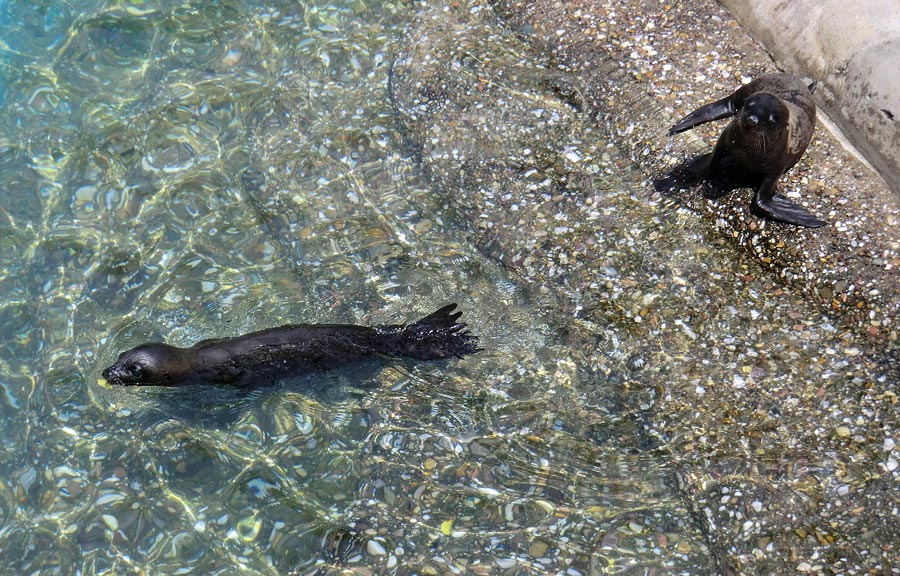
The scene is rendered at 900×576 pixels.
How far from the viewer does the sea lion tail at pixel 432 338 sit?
5.36m

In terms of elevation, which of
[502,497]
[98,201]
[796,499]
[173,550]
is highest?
[796,499]

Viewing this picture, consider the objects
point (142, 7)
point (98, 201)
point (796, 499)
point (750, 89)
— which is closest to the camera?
point (796, 499)

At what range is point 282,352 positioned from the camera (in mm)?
5207

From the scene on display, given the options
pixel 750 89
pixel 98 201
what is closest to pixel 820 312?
pixel 750 89

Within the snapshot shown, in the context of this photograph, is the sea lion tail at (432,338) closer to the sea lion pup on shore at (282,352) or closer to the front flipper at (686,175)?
the sea lion pup on shore at (282,352)

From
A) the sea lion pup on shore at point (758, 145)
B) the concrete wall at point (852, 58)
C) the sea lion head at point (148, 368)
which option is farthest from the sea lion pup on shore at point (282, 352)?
the concrete wall at point (852, 58)

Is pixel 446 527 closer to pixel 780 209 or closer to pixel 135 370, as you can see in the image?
pixel 135 370

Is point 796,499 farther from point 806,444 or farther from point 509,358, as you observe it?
point 509,358

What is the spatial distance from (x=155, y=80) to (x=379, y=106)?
212cm

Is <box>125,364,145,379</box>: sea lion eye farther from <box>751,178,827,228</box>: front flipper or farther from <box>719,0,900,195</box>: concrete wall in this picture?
<box>719,0,900,195</box>: concrete wall

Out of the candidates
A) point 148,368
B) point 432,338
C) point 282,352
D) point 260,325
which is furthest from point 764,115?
point 148,368

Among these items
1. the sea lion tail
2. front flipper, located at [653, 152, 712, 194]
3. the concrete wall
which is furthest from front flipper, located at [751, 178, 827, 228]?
the sea lion tail

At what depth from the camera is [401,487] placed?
5.02 meters

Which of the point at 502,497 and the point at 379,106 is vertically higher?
the point at 379,106
